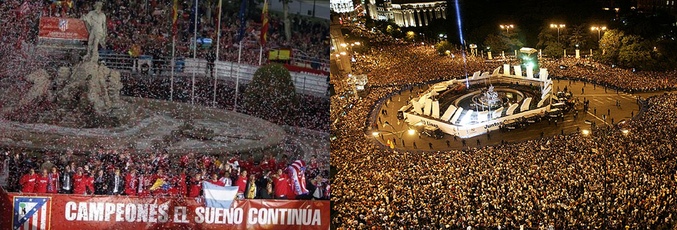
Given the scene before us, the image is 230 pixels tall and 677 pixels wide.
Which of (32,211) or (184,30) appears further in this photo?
(184,30)

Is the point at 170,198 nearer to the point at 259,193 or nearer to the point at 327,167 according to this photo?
the point at 259,193

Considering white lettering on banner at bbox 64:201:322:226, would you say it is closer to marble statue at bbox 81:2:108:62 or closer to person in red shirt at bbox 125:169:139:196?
person in red shirt at bbox 125:169:139:196

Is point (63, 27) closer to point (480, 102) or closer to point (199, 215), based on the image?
point (199, 215)

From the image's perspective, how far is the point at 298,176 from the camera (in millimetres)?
21703

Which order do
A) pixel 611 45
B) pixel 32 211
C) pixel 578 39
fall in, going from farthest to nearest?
1. pixel 578 39
2. pixel 611 45
3. pixel 32 211

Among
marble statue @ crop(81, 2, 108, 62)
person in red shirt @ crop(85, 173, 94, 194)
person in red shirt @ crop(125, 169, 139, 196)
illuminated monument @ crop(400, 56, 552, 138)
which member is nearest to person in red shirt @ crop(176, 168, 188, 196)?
person in red shirt @ crop(125, 169, 139, 196)

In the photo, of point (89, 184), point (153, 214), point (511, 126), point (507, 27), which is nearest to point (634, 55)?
point (507, 27)

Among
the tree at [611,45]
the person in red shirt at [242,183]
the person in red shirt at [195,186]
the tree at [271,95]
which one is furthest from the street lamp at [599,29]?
the person in red shirt at [195,186]

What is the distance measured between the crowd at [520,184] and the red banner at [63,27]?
276 inches

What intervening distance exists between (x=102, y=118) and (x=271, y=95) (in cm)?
398

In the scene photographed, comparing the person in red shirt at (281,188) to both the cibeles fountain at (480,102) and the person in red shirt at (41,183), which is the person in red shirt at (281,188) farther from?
the cibeles fountain at (480,102)

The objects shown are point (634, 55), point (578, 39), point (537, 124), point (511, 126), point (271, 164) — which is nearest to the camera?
point (271, 164)

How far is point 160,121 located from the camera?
22.5 metres

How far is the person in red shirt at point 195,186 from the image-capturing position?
21.4m
